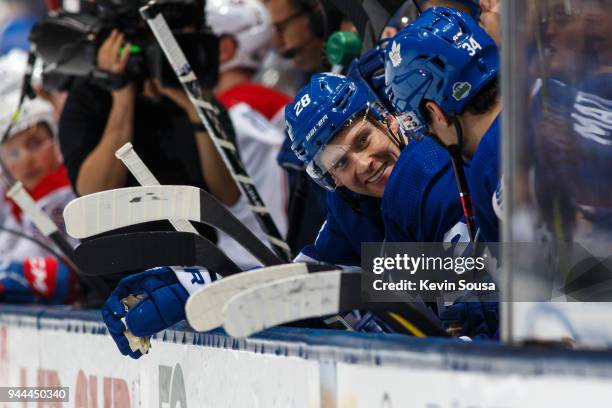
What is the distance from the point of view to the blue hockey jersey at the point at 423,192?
2955mm

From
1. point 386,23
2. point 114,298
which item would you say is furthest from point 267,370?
point 386,23

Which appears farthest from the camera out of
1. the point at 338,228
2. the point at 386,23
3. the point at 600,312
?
the point at 386,23

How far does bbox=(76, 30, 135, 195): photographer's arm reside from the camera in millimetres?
4238

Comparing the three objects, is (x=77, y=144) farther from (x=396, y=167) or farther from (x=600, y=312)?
(x=600, y=312)

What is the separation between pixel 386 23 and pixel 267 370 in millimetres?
1410

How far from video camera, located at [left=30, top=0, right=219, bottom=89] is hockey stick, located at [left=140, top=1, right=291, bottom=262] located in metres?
0.25

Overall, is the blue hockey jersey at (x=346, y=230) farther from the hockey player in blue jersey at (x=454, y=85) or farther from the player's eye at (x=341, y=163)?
the hockey player in blue jersey at (x=454, y=85)

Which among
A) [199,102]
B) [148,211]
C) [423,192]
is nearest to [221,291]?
[148,211]

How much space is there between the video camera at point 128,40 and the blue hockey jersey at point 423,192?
1214mm

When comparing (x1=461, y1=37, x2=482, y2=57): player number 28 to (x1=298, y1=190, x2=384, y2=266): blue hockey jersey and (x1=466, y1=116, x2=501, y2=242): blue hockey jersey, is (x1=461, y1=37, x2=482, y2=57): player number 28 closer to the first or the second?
(x1=466, y1=116, x2=501, y2=242): blue hockey jersey

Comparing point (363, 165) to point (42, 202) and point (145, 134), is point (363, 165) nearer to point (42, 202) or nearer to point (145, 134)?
point (145, 134)

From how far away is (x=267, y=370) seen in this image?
8.37 ft

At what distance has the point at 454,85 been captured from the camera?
2.68m

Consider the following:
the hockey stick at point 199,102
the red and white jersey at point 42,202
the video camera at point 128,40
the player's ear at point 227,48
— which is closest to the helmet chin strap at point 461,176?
the hockey stick at point 199,102
